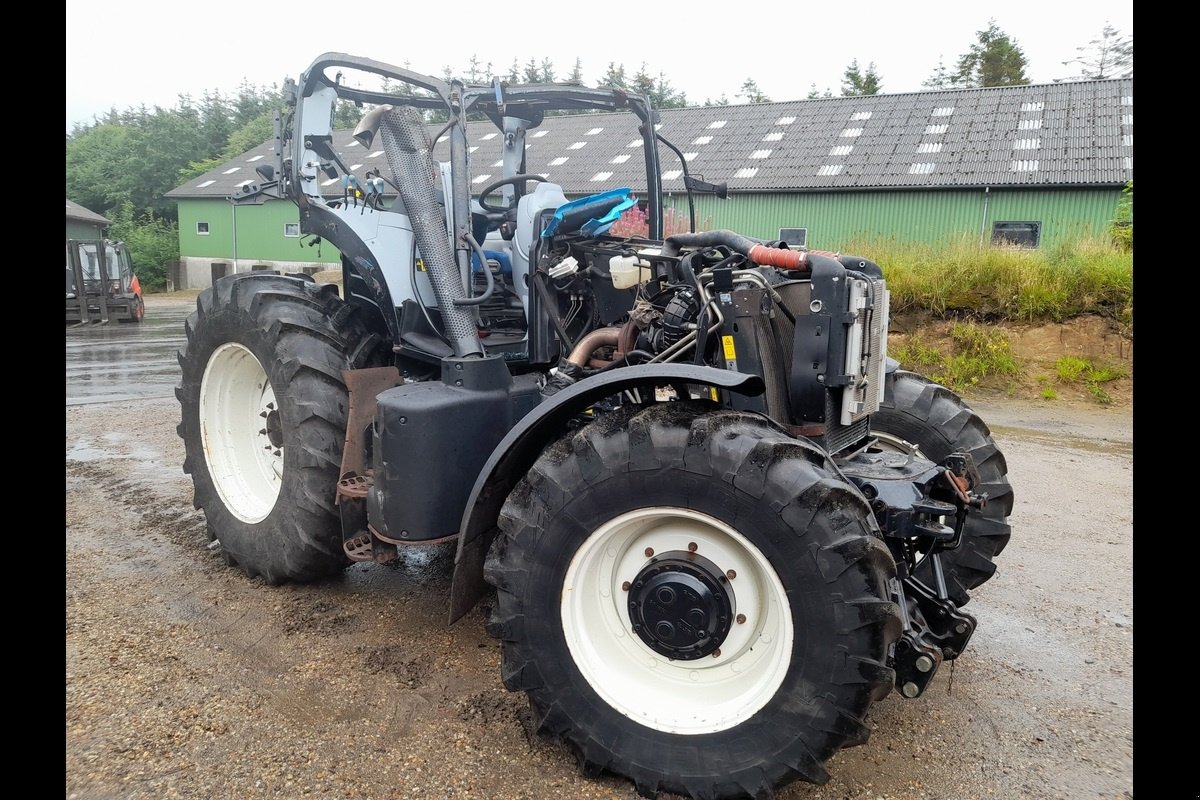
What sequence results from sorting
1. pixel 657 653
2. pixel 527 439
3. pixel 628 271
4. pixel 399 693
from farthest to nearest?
pixel 628 271 → pixel 399 693 → pixel 527 439 → pixel 657 653

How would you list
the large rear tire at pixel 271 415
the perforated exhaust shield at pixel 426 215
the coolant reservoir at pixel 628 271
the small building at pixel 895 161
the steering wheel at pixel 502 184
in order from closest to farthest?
the coolant reservoir at pixel 628 271, the perforated exhaust shield at pixel 426 215, the large rear tire at pixel 271 415, the steering wheel at pixel 502 184, the small building at pixel 895 161

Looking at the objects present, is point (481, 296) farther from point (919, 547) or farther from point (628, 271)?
point (919, 547)

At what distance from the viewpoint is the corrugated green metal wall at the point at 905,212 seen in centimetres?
1711

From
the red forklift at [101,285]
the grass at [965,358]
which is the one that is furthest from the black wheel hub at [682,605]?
the red forklift at [101,285]

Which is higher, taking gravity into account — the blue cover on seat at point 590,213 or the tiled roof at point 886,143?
the tiled roof at point 886,143

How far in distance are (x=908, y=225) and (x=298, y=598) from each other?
17.5 metres

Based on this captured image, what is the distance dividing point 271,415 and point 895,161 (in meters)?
18.2

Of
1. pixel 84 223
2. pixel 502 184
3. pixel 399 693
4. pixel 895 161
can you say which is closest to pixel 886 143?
pixel 895 161

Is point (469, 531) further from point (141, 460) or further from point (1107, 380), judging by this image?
point (1107, 380)

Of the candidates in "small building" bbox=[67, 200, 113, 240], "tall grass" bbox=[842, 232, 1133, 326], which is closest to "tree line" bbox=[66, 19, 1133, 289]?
"small building" bbox=[67, 200, 113, 240]

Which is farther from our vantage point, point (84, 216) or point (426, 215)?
point (84, 216)

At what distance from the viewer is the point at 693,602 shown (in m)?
2.71

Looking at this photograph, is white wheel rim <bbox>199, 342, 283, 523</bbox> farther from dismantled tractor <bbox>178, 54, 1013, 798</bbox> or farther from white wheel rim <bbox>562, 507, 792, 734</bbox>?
white wheel rim <bbox>562, 507, 792, 734</bbox>

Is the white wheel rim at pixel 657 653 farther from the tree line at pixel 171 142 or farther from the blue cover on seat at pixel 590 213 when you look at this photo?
the tree line at pixel 171 142
